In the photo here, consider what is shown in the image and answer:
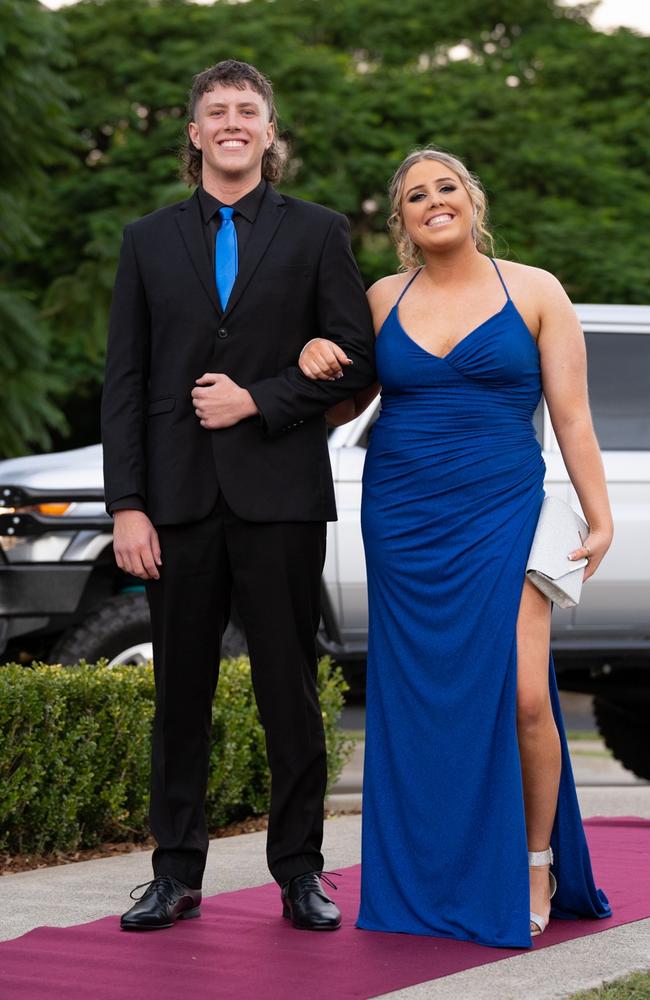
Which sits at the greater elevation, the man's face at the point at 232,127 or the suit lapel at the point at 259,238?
the man's face at the point at 232,127

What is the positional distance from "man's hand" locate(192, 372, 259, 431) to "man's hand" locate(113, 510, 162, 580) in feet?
1.10

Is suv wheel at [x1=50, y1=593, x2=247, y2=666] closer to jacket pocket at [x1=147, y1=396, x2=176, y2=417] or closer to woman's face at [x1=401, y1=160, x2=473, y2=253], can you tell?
jacket pocket at [x1=147, y1=396, x2=176, y2=417]

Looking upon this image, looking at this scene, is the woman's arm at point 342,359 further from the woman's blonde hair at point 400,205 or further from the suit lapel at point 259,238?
the suit lapel at point 259,238

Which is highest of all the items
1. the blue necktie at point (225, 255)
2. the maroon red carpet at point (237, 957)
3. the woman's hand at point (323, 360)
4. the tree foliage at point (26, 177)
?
the tree foliage at point (26, 177)

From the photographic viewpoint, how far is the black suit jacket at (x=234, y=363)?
13.7 feet

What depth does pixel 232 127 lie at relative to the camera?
13.9ft

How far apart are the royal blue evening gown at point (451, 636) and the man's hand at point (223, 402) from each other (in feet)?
1.34

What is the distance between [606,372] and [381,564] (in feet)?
13.3

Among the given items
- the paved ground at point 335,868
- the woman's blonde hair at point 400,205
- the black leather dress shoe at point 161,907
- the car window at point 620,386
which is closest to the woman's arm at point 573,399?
the woman's blonde hair at point 400,205

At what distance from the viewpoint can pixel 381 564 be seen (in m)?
4.25

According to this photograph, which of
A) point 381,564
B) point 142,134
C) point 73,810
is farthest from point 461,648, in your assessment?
point 142,134

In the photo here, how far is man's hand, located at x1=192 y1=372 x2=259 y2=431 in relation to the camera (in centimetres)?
411

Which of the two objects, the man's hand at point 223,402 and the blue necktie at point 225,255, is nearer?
the man's hand at point 223,402

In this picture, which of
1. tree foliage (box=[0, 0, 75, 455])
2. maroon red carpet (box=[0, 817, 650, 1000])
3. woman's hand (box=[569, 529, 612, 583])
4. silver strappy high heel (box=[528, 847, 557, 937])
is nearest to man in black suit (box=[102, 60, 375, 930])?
maroon red carpet (box=[0, 817, 650, 1000])
